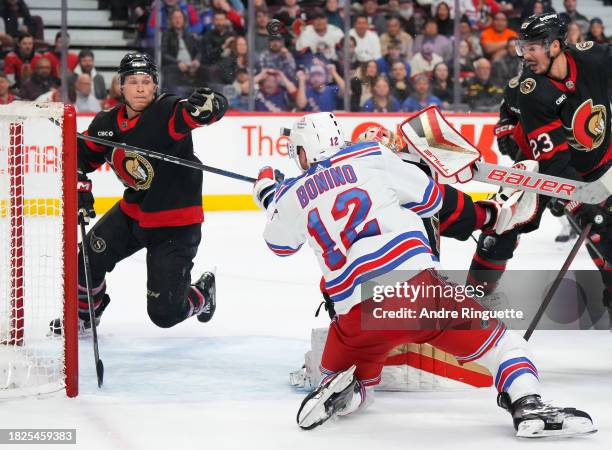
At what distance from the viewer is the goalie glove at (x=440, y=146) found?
10.9 ft

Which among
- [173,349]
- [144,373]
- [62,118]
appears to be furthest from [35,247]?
[62,118]

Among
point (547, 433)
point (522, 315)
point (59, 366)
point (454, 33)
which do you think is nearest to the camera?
point (547, 433)

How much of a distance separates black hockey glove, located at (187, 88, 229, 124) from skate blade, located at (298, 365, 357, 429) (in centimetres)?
123

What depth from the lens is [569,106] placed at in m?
4.14

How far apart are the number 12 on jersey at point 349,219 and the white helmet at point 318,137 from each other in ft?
0.57

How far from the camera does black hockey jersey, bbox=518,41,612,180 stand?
409 centimetres

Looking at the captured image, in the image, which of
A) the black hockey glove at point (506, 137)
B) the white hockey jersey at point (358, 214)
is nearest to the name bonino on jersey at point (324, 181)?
the white hockey jersey at point (358, 214)

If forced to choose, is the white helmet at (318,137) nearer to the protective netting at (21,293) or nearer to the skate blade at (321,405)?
the skate blade at (321,405)

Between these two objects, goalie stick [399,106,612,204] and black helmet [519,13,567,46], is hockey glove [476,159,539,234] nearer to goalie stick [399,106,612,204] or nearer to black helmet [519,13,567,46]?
goalie stick [399,106,612,204]

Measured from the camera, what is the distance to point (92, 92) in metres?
7.78

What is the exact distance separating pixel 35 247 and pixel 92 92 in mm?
2553

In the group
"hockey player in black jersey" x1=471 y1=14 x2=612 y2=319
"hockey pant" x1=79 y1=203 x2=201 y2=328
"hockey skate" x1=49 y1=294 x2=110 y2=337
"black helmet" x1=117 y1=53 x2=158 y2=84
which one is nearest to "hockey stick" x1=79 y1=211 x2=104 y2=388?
"hockey pant" x1=79 y1=203 x2=201 y2=328

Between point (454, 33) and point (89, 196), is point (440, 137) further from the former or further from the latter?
point (454, 33)

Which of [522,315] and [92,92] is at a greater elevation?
[92,92]
